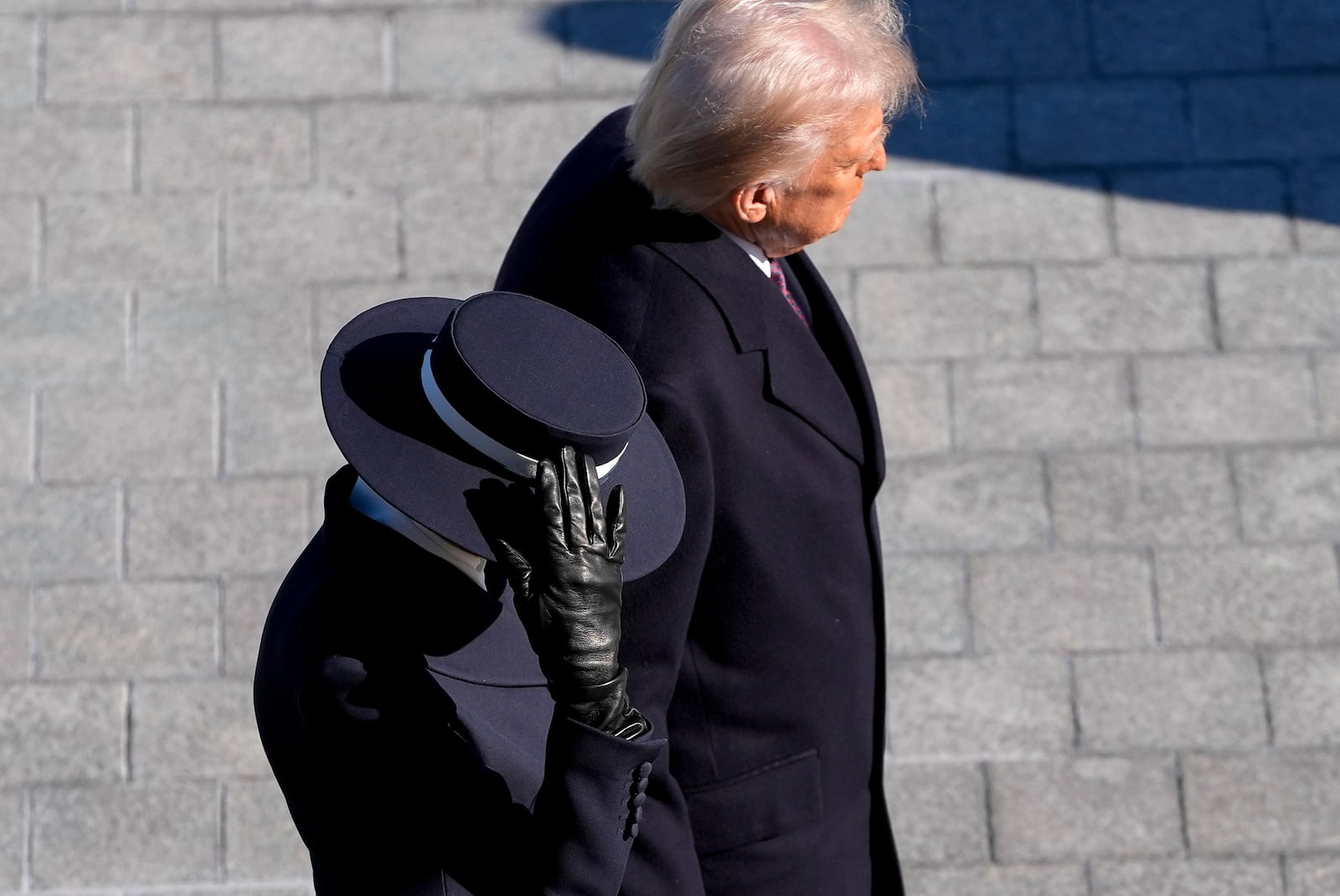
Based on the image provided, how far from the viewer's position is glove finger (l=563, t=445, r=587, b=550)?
1.36 m

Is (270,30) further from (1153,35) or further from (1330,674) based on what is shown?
(1330,674)

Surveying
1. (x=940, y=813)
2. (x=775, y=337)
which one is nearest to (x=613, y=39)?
(x=775, y=337)

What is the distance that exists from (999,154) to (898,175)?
27 centimetres

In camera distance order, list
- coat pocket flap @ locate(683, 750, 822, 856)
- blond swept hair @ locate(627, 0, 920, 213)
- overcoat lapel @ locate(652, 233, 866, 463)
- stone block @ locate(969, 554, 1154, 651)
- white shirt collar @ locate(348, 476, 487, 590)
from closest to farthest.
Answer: white shirt collar @ locate(348, 476, 487, 590) → blond swept hair @ locate(627, 0, 920, 213) → overcoat lapel @ locate(652, 233, 866, 463) → coat pocket flap @ locate(683, 750, 822, 856) → stone block @ locate(969, 554, 1154, 651)

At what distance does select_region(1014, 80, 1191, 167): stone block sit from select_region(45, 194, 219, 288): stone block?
6.94 feet

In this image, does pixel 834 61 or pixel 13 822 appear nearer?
pixel 834 61

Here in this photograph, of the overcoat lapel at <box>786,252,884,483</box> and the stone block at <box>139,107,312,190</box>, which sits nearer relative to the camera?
the overcoat lapel at <box>786,252,884,483</box>

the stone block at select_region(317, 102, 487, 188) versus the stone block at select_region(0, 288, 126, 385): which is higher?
the stone block at select_region(317, 102, 487, 188)

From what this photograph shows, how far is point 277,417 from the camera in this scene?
11.4ft

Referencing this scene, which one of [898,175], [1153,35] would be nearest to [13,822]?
[898,175]

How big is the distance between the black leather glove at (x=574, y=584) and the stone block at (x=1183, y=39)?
278 cm

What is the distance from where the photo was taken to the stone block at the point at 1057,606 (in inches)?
137

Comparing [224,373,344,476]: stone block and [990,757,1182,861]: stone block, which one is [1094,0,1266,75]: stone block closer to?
[990,757,1182,861]: stone block

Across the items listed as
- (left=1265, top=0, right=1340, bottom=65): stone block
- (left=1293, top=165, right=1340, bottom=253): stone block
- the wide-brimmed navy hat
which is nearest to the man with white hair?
the wide-brimmed navy hat
